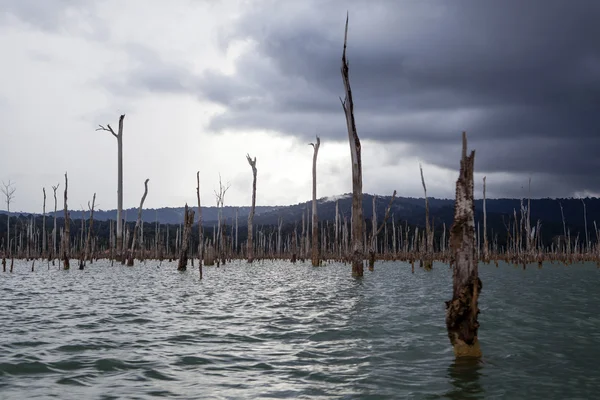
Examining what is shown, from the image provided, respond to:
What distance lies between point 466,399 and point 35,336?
764 cm

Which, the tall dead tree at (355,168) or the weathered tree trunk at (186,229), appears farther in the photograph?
the weathered tree trunk at (186,229)

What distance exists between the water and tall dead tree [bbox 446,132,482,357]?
0.36m

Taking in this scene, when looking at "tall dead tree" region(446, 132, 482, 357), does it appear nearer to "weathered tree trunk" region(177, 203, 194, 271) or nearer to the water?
the water

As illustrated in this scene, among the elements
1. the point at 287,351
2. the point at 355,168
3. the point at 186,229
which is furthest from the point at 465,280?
the point at 186,229

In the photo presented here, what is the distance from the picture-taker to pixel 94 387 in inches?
239

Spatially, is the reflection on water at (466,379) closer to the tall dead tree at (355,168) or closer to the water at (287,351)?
the water at (287,351)

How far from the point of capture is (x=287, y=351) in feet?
26.9

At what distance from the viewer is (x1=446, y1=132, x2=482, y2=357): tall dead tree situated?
756cm

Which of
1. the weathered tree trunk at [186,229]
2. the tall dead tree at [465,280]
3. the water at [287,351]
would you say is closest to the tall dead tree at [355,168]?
the water at [287,351]

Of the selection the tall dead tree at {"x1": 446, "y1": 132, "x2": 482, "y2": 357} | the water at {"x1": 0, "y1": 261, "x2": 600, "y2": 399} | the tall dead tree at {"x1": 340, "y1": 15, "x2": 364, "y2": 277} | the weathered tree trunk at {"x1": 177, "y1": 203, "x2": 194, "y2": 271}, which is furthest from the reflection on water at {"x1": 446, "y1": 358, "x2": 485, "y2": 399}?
the weathered tree trunk at {"x1": 177, "y1": 203, "x2": 194, "y2": 271}

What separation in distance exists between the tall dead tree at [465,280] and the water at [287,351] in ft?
1.19

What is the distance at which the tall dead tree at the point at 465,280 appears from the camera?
7.56 metres

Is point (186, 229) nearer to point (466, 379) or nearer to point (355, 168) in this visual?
point (355, 168)

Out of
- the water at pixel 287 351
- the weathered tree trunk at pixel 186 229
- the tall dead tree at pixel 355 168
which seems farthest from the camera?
the weathered tree trunk at pixel 186 229
